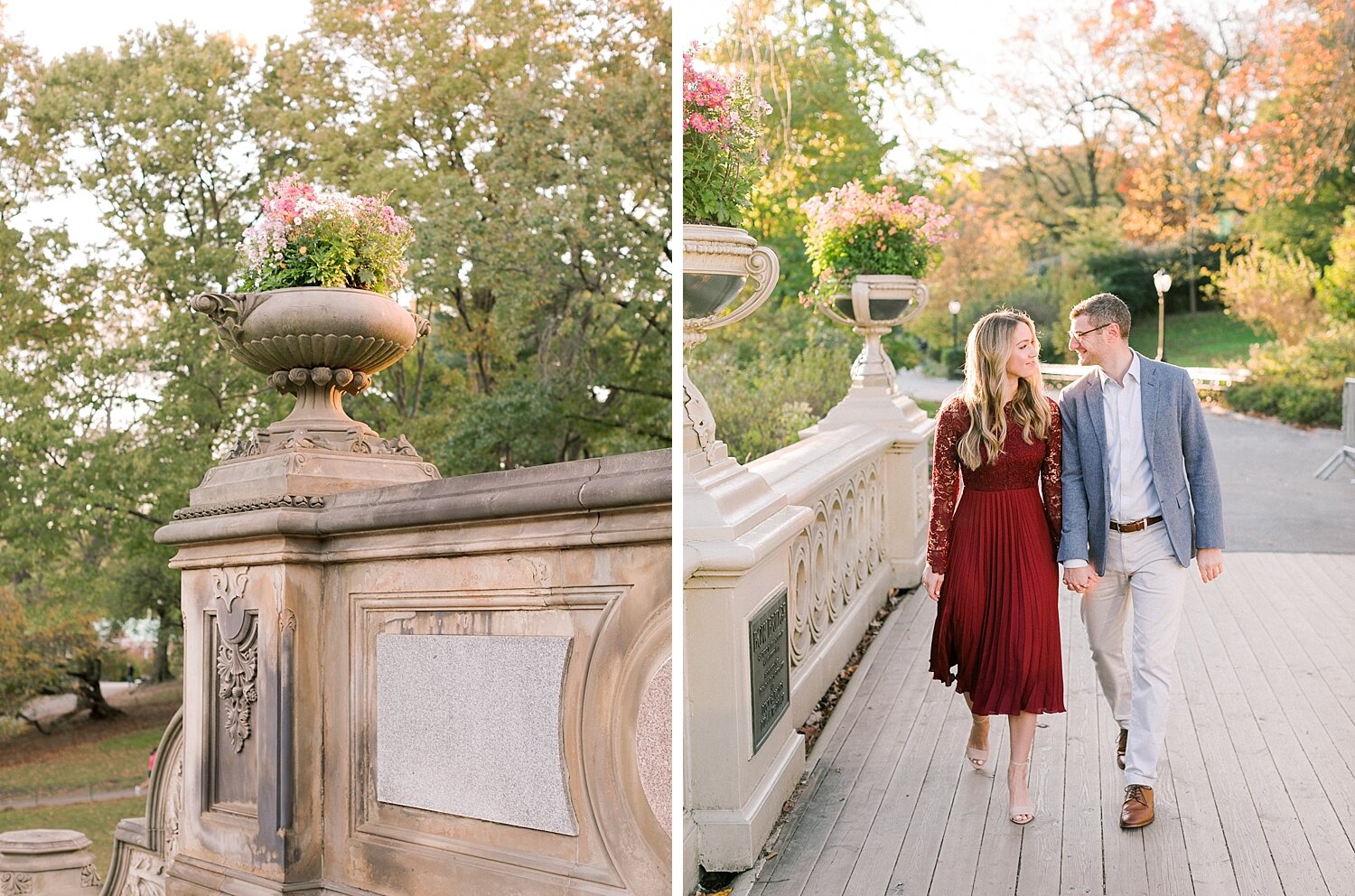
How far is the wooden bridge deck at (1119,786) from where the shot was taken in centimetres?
285

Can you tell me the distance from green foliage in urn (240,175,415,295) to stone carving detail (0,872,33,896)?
4.51 meters

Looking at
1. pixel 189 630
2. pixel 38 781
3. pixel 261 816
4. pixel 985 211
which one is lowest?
pixel 38 781

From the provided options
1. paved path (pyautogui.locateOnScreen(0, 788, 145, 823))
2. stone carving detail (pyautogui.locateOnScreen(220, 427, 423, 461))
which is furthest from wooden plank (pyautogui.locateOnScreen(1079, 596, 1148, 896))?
paved path (pyautogui.locateOnScreen(0, 788, 145, 823))

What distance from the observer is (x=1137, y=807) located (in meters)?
3.08

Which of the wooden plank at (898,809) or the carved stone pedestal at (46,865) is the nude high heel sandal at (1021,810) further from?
the carved stone pedestal at (46,865)

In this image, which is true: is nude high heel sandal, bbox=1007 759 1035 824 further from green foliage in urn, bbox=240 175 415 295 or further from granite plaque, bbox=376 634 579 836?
green foliage in urn, bbox=240 175 415 295

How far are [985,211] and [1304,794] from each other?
3.43 metres

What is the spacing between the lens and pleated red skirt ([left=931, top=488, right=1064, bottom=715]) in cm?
329

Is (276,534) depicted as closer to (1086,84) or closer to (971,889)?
(971,889)

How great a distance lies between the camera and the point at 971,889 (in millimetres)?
2803

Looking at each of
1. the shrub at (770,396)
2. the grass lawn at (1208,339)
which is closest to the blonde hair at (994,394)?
the grass lawn at (1208,339)

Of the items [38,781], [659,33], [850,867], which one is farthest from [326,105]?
[850,867]

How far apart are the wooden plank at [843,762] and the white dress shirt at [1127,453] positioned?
38.5 inches

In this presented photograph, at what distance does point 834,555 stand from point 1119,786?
1.81 meters
